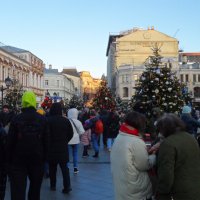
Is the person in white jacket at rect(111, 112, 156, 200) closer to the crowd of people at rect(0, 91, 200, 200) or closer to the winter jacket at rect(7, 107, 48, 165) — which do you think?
the crowd of people at rect(0, 91, 200, 200)

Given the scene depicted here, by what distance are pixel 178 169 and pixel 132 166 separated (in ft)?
1.75

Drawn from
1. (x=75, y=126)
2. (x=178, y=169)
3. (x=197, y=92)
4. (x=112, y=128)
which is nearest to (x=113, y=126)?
(x=112, y=128)

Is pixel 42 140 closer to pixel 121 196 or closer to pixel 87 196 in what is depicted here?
pixel 121 196

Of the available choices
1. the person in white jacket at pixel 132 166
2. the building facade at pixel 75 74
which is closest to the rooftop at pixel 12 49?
the person in white jacket at pixel 132 166

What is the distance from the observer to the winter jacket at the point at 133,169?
3.96 metres

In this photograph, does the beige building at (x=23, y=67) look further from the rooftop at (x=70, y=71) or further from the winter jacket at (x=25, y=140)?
the rooftop at (x=70, y=71)

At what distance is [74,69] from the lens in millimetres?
152375

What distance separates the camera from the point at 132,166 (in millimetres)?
3975

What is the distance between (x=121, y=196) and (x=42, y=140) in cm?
190

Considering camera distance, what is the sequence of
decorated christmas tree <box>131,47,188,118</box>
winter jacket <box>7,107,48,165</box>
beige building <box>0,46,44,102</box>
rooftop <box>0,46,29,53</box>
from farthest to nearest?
rooftop <box>0,46,29,53</box> < beige building <box>0,46,44,102</box> < decorated christmas tree <box>131,47,188,118</box> < winter jacket <box>7,107,48,165</box>

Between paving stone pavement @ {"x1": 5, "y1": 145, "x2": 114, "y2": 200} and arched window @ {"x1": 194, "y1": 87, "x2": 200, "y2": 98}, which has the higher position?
arched window @ {"x1": 194, "y1": 87, "x2": 200, "y2": 98}

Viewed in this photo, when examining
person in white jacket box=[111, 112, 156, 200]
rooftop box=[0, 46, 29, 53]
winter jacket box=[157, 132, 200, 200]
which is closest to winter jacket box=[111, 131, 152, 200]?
person in white jacket box=[111, 112, 156, 200]

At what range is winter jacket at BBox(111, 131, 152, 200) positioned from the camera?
396 cm

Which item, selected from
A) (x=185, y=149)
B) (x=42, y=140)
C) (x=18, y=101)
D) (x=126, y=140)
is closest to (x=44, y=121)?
(x=42, y=140)
